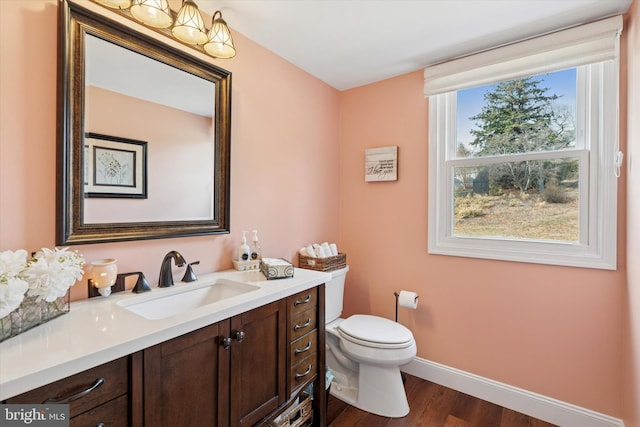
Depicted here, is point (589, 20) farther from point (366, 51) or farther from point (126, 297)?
point (126, 297)

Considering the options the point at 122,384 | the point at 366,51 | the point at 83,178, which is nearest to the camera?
the point at 122,384

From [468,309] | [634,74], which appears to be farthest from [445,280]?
[634,74]

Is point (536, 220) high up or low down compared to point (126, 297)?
up

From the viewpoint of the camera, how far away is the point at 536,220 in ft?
6.13

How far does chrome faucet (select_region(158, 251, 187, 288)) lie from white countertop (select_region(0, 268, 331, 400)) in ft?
0.31

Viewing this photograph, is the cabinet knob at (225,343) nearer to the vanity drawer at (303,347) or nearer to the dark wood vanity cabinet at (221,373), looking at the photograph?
the dark wood vanity cabinet at (221,373)

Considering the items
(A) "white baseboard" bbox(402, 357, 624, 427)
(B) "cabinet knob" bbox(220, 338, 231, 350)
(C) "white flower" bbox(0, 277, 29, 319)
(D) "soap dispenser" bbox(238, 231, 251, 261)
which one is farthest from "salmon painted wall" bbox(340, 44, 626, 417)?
(C) "white flower" bbox(0, 277, 29, 319)

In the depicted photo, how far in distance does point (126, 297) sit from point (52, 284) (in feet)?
1.21

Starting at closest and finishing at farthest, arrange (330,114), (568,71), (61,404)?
(61,404) → (568,71) → (330,114)

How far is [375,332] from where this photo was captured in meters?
1.87

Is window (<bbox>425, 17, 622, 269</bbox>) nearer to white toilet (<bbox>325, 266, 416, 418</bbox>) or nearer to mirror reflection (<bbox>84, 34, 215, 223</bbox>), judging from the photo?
white toilet (<bbox>325, 266, 416, 418</bbox>)

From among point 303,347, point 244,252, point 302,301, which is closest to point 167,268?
point 244,252

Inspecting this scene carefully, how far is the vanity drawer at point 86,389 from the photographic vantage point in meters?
0.71

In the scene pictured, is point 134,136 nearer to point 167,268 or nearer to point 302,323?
point 167,268
